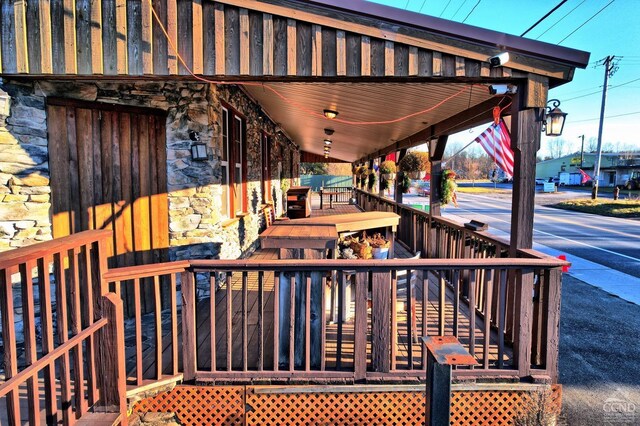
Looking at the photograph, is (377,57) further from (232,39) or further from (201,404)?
Result: (201,404)

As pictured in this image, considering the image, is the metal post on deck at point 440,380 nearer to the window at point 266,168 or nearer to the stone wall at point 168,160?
the stone wall at point 168,160

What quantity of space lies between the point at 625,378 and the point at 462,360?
3.16 meters

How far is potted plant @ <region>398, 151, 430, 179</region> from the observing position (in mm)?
7016

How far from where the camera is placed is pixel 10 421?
184 centimetres

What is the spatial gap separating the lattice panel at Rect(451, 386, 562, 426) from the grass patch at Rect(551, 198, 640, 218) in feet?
63.3

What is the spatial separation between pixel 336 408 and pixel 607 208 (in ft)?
A: 72.9

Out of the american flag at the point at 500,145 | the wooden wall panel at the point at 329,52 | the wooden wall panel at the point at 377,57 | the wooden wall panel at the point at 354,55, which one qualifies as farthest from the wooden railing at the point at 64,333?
the american flag at the point at 500,145

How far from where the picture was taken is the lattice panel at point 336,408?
280 cm

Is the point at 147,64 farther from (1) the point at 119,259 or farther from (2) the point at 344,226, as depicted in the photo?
(2) the point at 344,226

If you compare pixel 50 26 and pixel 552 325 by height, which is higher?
pixel 50 26

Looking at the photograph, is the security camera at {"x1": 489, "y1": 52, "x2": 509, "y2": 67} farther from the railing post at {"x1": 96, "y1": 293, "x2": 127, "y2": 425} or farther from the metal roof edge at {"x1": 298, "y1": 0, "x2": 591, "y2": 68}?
the railing post at {"x1": 96, "y1": 293, "x2": 127, "y2": 425}

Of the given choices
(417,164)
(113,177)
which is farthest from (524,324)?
(417,164)

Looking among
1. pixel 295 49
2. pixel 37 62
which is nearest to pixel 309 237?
pixel 295 49

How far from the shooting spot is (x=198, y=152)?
13.6ft
